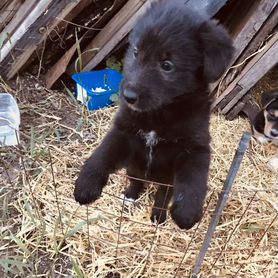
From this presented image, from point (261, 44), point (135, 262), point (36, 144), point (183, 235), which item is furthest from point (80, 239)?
point (261, 44)

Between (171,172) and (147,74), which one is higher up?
(147,74)

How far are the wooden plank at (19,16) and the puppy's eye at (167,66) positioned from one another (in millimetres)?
1749

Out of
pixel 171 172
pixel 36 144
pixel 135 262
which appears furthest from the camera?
pixel 36 144

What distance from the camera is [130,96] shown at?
1947 mm

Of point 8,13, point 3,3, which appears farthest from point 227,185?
point 3,3

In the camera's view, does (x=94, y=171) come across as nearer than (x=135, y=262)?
Yes

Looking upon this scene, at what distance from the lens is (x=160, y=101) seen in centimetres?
200

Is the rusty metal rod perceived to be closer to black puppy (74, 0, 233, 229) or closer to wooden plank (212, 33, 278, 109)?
black puppy (74, 0, 233, 229)

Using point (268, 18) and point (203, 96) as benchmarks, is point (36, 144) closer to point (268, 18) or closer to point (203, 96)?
point (203, 96)

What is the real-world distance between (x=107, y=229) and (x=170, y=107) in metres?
0.86

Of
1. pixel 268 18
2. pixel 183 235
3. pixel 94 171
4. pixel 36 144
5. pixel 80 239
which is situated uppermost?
pixel 268 18

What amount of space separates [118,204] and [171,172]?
716 mm

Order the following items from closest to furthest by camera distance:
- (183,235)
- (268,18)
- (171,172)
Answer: (171,172) < (183,235) < (268,18)

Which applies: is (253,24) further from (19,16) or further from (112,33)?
(19,16)
